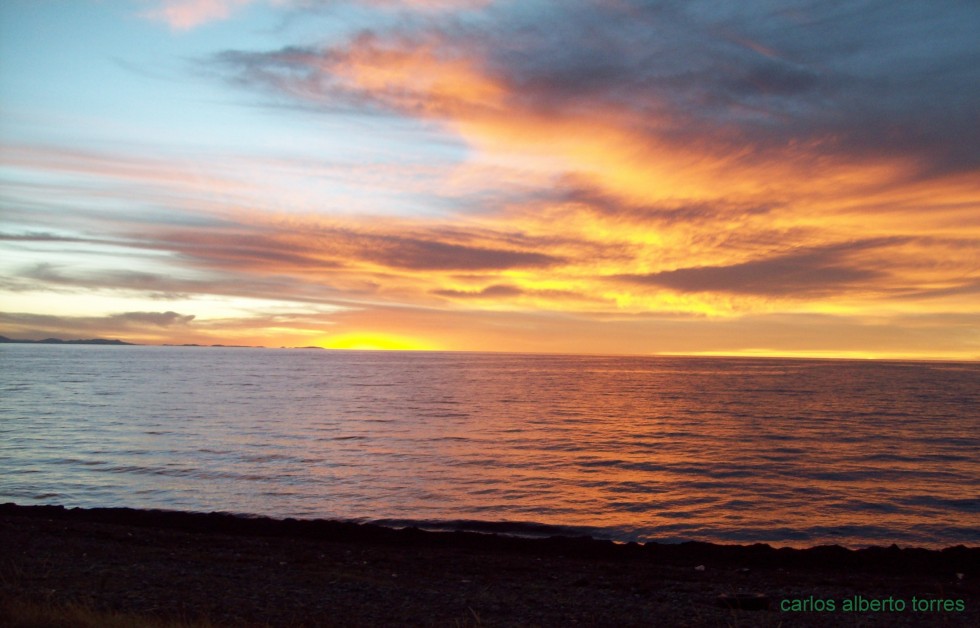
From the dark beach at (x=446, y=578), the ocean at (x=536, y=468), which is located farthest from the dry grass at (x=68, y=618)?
the ocean at (x=536, y=468)

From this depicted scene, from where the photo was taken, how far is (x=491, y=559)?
16.7 metres

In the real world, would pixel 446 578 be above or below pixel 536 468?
above

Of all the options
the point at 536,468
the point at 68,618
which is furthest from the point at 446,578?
the point at 536,468

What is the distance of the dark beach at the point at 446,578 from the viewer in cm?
1173

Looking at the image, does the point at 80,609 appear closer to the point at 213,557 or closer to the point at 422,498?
the point at 213,557

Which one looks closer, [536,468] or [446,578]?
[446,578]

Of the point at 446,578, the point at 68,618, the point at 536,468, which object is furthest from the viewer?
the point at 536,468

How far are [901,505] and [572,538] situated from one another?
14227 mm

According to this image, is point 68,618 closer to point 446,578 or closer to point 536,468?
point 446,578

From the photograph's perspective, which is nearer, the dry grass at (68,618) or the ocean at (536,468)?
the dry grass at (68,618)

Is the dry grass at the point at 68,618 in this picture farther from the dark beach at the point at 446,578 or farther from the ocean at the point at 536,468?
the ocean at the point at 536,468

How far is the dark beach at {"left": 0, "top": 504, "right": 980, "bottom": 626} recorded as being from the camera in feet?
38.5

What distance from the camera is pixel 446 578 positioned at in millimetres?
14680

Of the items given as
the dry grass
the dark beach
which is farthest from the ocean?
the dry grass
